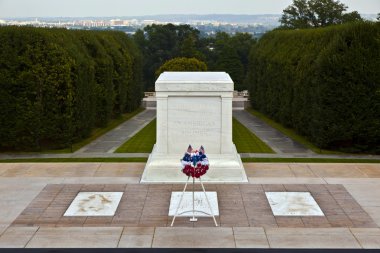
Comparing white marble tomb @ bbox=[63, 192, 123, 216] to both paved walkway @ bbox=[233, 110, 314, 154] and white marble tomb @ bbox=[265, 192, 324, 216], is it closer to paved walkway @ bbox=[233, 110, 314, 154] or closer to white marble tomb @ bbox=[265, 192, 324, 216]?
white marble tomb @ bbox=[265, 192, 324, 216]

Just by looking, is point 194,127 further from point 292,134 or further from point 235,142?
point 292,134

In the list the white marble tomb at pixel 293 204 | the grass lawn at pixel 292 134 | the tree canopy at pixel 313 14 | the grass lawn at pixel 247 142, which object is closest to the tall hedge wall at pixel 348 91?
the grass lawn at pixel 292 134

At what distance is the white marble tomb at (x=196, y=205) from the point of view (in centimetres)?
1611

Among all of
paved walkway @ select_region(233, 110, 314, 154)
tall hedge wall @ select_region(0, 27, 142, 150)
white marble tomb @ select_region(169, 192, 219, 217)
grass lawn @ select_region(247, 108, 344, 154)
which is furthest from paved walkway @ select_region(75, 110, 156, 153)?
white marble tomb @ select_region(169, 192, 219, 217)

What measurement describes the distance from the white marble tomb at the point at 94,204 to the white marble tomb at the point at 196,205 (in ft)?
5.23

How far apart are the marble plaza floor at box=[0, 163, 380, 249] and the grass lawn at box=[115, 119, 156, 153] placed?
6311mm

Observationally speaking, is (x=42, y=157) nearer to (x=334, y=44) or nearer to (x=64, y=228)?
(x=64, y=228)

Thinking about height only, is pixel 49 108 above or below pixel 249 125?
above

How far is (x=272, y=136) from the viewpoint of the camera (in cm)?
3469

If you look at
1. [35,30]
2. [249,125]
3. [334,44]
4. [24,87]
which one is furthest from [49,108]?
[249,125]

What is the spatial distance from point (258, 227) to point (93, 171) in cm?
801

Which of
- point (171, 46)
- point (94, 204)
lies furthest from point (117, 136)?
point (171, 46)

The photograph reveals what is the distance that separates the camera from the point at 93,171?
21312 millimetres

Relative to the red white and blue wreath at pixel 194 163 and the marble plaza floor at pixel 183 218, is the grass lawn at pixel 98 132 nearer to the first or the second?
the marble plaza floor at pixel 183 218
